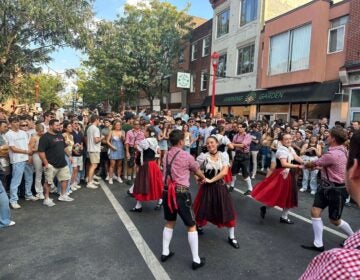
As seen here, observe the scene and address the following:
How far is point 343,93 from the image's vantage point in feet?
40.9

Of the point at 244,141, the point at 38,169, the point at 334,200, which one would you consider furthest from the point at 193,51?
the point at 334,200

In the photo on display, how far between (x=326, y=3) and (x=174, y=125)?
30.9 feet

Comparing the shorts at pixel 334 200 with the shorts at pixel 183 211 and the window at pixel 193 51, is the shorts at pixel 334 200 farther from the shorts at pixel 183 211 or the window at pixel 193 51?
the window at pixel 193 51

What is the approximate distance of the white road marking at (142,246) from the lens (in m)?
3.71

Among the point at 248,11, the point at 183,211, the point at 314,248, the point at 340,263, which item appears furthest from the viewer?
the point at 248,11

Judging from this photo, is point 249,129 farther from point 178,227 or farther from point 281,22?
point 281,22

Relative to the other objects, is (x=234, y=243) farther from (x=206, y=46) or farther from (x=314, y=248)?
(x=206, y=46)

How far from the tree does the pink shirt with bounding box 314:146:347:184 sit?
10.3 meters

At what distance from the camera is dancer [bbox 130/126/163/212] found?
609 cm

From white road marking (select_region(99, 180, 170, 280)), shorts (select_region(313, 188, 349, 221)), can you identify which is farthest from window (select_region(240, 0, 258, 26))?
shorts (select_region(313, 188, 349, 221))

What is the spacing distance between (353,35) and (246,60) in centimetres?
805

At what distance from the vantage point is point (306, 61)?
47.7ft

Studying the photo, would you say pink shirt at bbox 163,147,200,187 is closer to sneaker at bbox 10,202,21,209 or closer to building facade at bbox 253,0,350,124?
sneaker at bbox 10,202,21,209

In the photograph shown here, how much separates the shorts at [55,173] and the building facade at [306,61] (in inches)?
446
